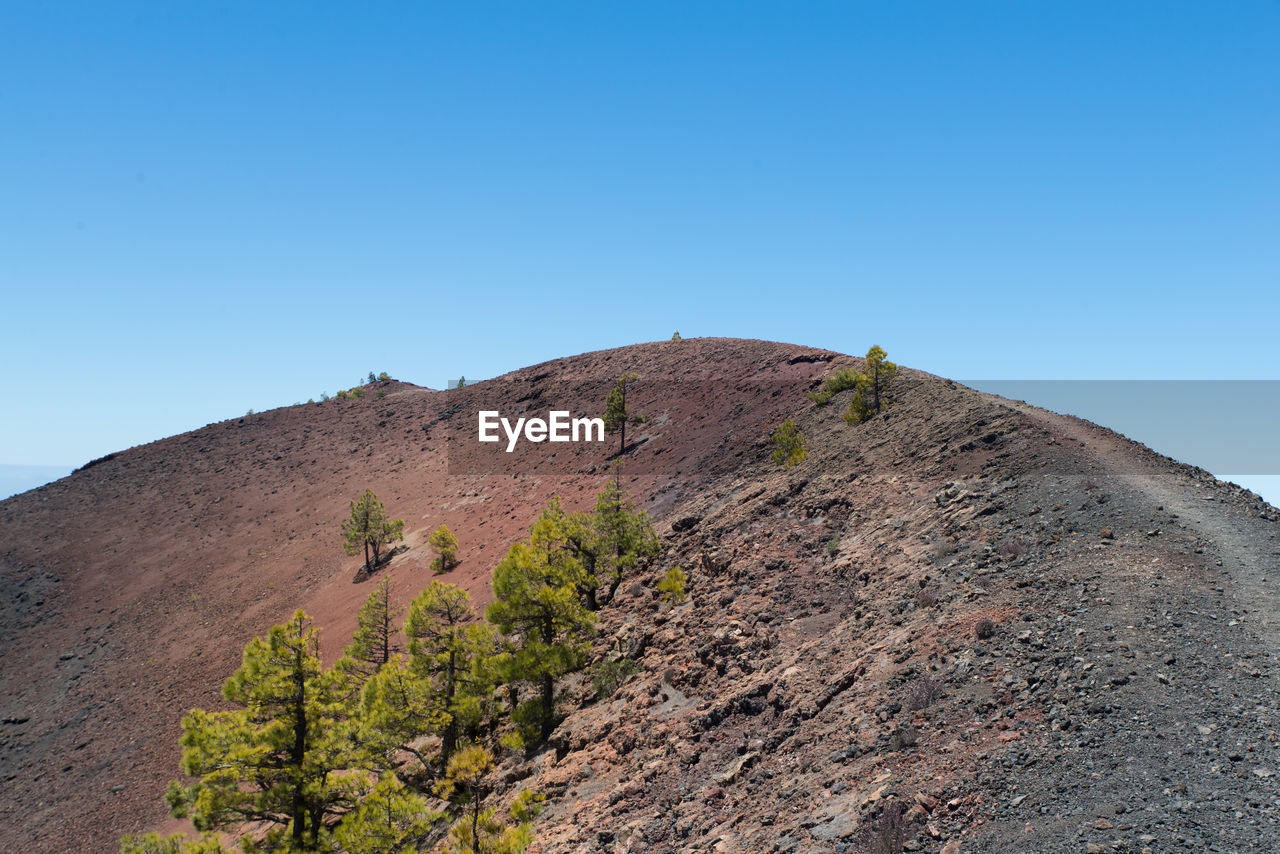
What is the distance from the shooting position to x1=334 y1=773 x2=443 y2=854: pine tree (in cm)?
1739

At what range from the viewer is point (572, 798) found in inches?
720

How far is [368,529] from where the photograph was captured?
49688 mm

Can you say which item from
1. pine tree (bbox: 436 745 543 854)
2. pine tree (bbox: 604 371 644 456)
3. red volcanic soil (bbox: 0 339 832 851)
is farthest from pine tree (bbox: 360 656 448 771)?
pine tree (bbox: 604 371 644 456)

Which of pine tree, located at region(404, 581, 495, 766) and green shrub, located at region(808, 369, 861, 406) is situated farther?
green shrub, located at region(808, 369, 861, 406)

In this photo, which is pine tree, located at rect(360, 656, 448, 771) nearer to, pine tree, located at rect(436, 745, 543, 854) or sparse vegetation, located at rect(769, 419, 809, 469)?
pine tree, located at rect(436, 745, 543, 854)

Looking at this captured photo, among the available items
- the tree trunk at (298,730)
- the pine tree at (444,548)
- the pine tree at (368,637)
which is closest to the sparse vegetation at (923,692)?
the tree trunk at (298,730)

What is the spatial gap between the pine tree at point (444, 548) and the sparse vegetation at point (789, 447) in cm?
2147

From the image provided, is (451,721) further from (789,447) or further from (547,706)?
(789,447)

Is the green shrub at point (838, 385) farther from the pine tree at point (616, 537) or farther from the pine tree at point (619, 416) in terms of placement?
the pine tree at point (619, 416)

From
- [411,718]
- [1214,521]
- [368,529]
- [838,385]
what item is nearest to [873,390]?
[838,385]

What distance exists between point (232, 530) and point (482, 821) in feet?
189

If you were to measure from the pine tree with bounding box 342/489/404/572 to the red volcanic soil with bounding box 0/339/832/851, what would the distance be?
204 cm

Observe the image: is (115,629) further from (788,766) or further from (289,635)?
(788,766)

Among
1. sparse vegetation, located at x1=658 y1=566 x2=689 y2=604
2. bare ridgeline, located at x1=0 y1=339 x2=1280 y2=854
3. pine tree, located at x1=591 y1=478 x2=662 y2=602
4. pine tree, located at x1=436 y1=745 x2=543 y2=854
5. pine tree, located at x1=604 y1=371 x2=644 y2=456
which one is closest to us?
bare ridgeline, located at x1=0 y1=339 x2=1280 y2=854
